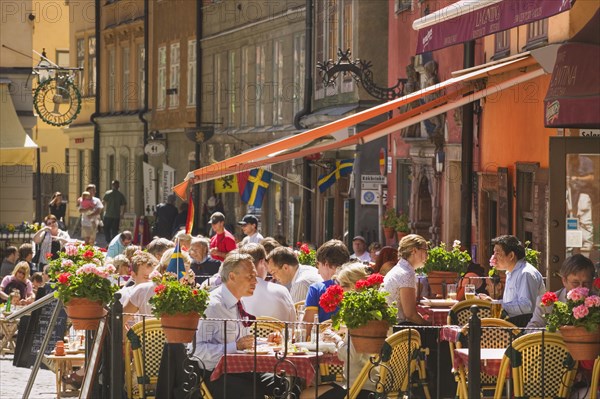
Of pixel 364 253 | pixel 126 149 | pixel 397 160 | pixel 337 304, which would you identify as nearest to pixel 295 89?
pixel 397 160

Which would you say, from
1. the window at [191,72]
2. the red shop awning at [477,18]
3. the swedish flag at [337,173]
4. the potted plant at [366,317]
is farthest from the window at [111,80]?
the potted plant at [366,317]

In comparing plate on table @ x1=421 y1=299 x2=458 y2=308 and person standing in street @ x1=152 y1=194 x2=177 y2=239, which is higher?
person standing in street @ x1=152 y1=194 x2=177 y2=239

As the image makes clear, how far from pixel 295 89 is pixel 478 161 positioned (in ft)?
46.8

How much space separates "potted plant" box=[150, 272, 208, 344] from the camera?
11461 mm

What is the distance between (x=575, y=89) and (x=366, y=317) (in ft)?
13.7

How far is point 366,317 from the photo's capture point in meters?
11.0

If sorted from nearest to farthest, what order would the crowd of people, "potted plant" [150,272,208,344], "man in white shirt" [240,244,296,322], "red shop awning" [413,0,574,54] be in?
"potted plant" [150,272,208,344] < the crowd of people < "man in white shirt" [240,244,296,322] < "red shop awning" [413,0,574,54]

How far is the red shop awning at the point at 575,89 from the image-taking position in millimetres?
14172

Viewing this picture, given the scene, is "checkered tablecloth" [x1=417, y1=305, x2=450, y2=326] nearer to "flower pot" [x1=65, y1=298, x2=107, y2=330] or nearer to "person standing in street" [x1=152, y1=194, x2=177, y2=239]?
"flower pot" [x1=65, y1=298, x2=107, y2=330]

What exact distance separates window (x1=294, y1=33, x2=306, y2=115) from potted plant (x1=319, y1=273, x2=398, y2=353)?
2444cm

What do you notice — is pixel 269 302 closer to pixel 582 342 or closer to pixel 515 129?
pixel 582 342

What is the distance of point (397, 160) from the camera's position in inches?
1116

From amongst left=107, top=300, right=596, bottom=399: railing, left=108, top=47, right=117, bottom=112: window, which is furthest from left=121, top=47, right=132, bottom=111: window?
left=107, top=300, right=596, bottom=399: railing

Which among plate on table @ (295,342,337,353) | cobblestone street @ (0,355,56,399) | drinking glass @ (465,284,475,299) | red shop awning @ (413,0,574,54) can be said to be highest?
red shop awning @ (413,0,574,54)
